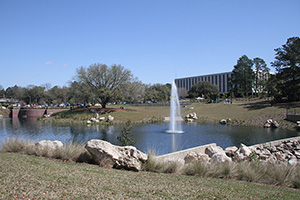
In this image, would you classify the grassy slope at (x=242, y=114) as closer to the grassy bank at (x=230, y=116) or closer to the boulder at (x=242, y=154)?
the grassy bank at (x=230, y=116)

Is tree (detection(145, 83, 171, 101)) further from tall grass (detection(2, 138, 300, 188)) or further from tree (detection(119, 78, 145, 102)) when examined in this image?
tall grass (detection(2, 138, 300, 188))

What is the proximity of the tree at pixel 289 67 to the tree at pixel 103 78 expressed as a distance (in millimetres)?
29920

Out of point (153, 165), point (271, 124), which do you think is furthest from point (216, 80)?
point (153, 165)

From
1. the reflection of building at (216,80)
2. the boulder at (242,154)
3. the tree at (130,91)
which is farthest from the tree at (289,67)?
the reflection of building at (216,80)

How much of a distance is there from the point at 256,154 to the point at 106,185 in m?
9.73

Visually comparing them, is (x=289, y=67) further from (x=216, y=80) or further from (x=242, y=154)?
(x=216, y=80)

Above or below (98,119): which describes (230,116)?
above

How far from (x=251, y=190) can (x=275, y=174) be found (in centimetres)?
217

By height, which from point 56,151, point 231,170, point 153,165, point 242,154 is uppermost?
point 56,151

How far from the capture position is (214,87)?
351ft

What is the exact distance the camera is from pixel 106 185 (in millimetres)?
6926

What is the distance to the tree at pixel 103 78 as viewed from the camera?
166 feet

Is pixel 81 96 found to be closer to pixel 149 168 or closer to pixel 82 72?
pixel 82 72

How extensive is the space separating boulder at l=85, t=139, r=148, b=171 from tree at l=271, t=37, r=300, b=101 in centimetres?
4330
